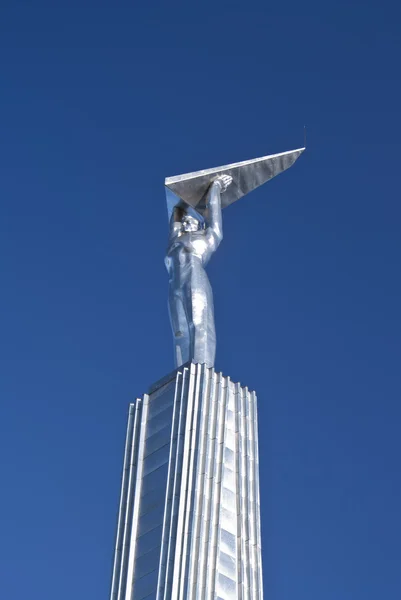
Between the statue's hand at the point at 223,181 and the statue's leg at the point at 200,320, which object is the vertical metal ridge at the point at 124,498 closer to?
the statue's leg at the point at 200,320

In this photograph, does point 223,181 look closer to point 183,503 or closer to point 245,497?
point 245,497

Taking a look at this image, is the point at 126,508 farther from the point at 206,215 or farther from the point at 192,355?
the point at 206,215

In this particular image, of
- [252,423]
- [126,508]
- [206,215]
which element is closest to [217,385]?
[252,423]

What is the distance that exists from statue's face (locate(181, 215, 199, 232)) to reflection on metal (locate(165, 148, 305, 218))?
34 centimetres

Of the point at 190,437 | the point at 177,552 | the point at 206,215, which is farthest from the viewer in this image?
the point at 206,215

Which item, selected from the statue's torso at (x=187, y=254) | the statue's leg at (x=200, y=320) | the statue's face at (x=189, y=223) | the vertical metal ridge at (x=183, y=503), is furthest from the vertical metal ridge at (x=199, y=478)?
the statue's face at (x=189, y=223)

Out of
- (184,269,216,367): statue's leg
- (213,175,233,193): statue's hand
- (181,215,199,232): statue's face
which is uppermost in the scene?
(213,175,233,193): statue's hand

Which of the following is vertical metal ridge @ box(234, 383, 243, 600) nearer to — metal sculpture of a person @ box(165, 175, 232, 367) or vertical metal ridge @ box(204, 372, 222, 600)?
vertical metal ridge @ box(204, 372, 222, 600)

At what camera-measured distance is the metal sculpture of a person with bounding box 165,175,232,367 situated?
1001 inches

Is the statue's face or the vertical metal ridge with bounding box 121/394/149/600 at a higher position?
the statue's face

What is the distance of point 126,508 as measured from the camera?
75.3ft

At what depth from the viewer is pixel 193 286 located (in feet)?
85.4

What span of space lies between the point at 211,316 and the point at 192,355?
1.05m

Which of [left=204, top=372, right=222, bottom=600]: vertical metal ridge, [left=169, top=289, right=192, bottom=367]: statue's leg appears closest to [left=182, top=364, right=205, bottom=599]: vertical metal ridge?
[left=204, top=372, right=222, bottom=600]: vertical metal ridge
